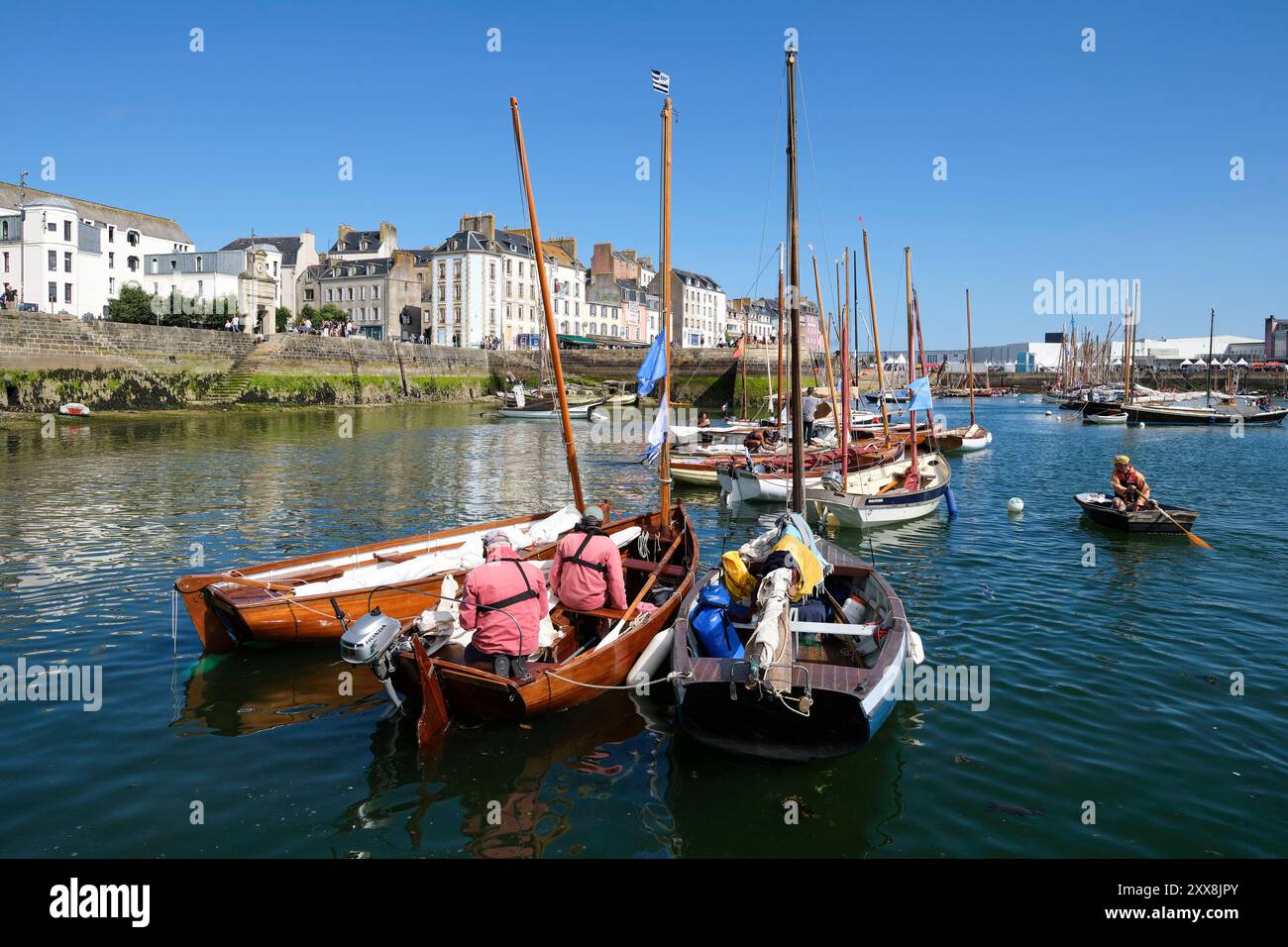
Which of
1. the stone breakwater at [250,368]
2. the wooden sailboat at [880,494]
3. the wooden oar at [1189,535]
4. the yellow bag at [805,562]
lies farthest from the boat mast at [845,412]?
the stone breakwater at [250,368]

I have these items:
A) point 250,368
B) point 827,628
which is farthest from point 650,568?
point 250,368

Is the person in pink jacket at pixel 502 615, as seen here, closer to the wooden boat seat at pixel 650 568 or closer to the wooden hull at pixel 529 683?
the wooden hull at pixel 529 683

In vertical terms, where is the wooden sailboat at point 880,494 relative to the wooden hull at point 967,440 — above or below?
below

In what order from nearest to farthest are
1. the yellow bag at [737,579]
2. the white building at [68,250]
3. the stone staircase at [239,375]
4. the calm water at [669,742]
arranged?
the calm water at [669,742] < the yellow bag at [737,579] < the stone staircase at [239,375] < the white building at [68,250]

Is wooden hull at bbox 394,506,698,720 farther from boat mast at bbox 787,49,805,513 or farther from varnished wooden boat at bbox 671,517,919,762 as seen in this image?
boat mast at bbox 787,49,805,513

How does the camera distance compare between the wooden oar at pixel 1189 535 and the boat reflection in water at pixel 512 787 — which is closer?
the boat reflection in water at pixel 512 787

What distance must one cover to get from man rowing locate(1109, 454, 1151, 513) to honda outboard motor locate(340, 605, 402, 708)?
57.8ft

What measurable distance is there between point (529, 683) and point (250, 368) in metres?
53.3

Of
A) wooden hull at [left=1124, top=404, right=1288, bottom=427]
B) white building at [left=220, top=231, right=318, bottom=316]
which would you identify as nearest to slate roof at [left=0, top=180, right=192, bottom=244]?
white building at [left=220, top=231, right=318, bottom=316]

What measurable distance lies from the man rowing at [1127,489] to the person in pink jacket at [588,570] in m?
14.8

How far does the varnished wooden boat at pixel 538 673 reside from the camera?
8.35 m
